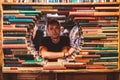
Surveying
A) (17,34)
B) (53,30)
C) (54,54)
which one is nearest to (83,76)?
(54,54)

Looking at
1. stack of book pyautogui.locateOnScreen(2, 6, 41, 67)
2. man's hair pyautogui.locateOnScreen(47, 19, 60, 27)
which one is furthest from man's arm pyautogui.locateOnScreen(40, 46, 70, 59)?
man's hair pyautogui.locateOnScreen(47, 19, 60, 27)

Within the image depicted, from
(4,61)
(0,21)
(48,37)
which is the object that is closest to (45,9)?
(48,37)

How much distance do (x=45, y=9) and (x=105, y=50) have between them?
26.7 inches

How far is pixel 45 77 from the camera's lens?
2648 millimetres

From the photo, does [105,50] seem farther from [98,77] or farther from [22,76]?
[22,76]

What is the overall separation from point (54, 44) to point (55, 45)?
1cm

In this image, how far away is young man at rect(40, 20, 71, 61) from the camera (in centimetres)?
257

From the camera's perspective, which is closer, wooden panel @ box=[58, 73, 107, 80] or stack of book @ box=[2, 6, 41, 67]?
stack of book @ box=[2, 6, 41, 67]

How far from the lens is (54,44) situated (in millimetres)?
2590

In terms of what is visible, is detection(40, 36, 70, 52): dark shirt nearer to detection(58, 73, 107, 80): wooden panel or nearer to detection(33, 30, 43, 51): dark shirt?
detection(33, 30, 43, 51): dark shirt

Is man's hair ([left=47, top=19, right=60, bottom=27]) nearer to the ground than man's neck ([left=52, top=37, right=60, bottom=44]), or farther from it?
farther from it

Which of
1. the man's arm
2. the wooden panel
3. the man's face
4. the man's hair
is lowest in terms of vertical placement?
the wooden panel

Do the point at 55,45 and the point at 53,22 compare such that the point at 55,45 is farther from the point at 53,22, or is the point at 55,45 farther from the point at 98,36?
the point at 98,36

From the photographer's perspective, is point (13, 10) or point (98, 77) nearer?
point (13, 10)
